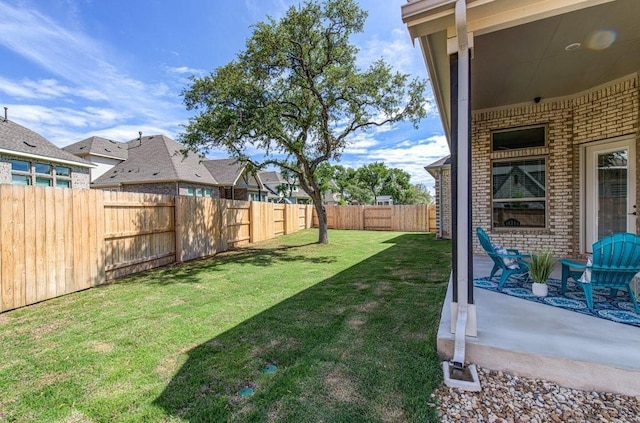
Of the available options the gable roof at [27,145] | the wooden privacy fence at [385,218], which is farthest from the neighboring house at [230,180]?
the gable roof at [27,145]

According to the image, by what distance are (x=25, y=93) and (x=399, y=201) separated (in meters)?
37.6

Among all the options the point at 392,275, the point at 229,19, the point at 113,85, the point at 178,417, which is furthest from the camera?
the point at 113,85

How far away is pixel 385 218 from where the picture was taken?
728 inches

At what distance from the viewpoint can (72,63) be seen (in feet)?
34.5

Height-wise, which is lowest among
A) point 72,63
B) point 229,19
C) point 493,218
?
point 493,218

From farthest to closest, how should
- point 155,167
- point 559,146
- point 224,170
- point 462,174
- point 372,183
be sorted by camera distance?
point 372,183
point 224,170
point 155,167
point 559,146
point 462,174

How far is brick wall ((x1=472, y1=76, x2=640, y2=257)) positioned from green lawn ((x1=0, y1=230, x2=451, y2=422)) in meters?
2.37

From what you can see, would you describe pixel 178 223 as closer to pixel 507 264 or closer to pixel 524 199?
pixel 507 264

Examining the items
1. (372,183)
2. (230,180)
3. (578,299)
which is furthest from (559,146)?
(372,183)

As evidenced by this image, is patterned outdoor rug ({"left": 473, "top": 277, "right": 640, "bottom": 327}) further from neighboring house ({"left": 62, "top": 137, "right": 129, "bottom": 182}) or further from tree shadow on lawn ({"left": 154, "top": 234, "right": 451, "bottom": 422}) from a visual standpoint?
neighboring house ({"left": 62, "top": 137, "right": 129, "bottom": 182})

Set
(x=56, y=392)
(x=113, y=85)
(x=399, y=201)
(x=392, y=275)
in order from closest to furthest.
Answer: (x=56, y=392) < (x=392, y=275) < (x=113, y=85) < (x=399, y=201)

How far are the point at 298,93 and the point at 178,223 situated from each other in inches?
231

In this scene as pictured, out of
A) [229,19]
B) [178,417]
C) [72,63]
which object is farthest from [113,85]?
[178,417]

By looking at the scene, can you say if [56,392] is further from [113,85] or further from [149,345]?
[113,85]
